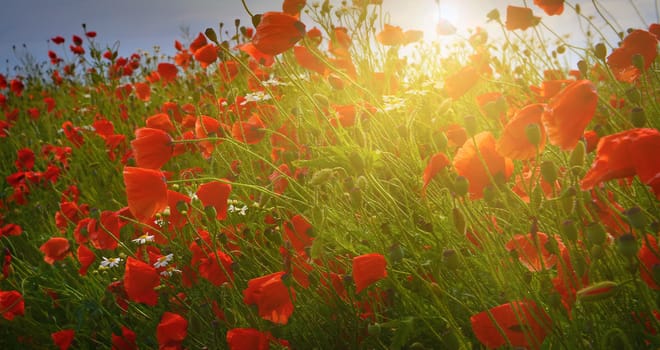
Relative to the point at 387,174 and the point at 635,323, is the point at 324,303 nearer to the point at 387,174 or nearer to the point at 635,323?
the point at 387,174

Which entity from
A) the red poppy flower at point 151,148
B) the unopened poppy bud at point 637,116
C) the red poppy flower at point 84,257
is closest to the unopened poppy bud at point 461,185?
the unopened poppy bud at point 637,116

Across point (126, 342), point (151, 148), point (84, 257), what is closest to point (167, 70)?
Answer: point (84, 257)

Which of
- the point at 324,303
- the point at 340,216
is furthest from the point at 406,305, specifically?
the point at 340,216

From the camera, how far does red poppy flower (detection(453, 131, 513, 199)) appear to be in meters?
1.28

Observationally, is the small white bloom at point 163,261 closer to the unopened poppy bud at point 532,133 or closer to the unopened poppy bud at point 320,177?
the unopened poppy bud at point 320,177

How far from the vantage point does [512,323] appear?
130cm

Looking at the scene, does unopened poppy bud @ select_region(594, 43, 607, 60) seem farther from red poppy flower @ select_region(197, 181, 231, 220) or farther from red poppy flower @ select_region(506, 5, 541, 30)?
red poppy flower @ select_region(197, 181, 231, 220)

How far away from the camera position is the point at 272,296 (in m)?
1.67

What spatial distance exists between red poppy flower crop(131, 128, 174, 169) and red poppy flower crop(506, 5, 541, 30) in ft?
5.54

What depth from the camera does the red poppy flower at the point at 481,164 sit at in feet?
4.21

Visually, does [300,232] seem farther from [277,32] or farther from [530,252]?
[530,252]

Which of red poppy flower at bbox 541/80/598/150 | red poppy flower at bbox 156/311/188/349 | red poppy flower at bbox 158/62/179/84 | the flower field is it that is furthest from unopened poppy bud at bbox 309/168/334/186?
red poppy flower at bbox 158/62/179/84

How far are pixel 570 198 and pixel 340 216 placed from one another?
1057 millimetres

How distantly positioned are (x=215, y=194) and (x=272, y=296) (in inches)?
17.5
